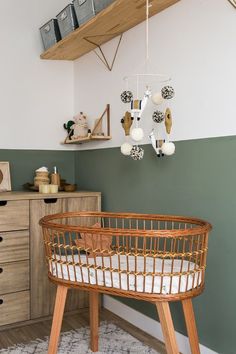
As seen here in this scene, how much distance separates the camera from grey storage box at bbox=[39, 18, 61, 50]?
8.91 ft

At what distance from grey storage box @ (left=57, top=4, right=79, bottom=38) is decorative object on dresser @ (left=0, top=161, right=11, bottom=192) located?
926 mm

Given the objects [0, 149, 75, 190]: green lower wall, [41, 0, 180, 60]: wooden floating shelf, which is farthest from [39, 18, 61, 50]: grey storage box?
[0, 149, 75, 190]: green lower wall

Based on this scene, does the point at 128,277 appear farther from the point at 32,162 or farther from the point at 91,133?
the point at 32,162

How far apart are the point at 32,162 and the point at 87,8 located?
1.11 meters

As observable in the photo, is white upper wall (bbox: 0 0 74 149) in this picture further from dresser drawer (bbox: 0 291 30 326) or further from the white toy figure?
dresser drawer (bbox: 0 291 30 326)

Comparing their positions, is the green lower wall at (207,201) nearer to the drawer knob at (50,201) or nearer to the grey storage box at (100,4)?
the drawer knob at (50,201)

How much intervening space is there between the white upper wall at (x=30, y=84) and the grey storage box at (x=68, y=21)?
14.1 inches

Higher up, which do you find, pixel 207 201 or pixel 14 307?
pixel 207 201

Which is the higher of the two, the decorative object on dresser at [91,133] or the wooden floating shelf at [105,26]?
the wooden floating shelf at [105,26]

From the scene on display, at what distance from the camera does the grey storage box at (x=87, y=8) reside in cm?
228

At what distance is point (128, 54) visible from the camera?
8.11ft

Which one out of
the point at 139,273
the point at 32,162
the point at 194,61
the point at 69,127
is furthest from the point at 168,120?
the point at 32,162

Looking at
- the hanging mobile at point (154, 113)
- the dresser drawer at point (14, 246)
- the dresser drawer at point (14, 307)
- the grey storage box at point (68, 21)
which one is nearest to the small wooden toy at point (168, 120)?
the hanging mobile at point (154, 113)

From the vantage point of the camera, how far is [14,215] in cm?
240
